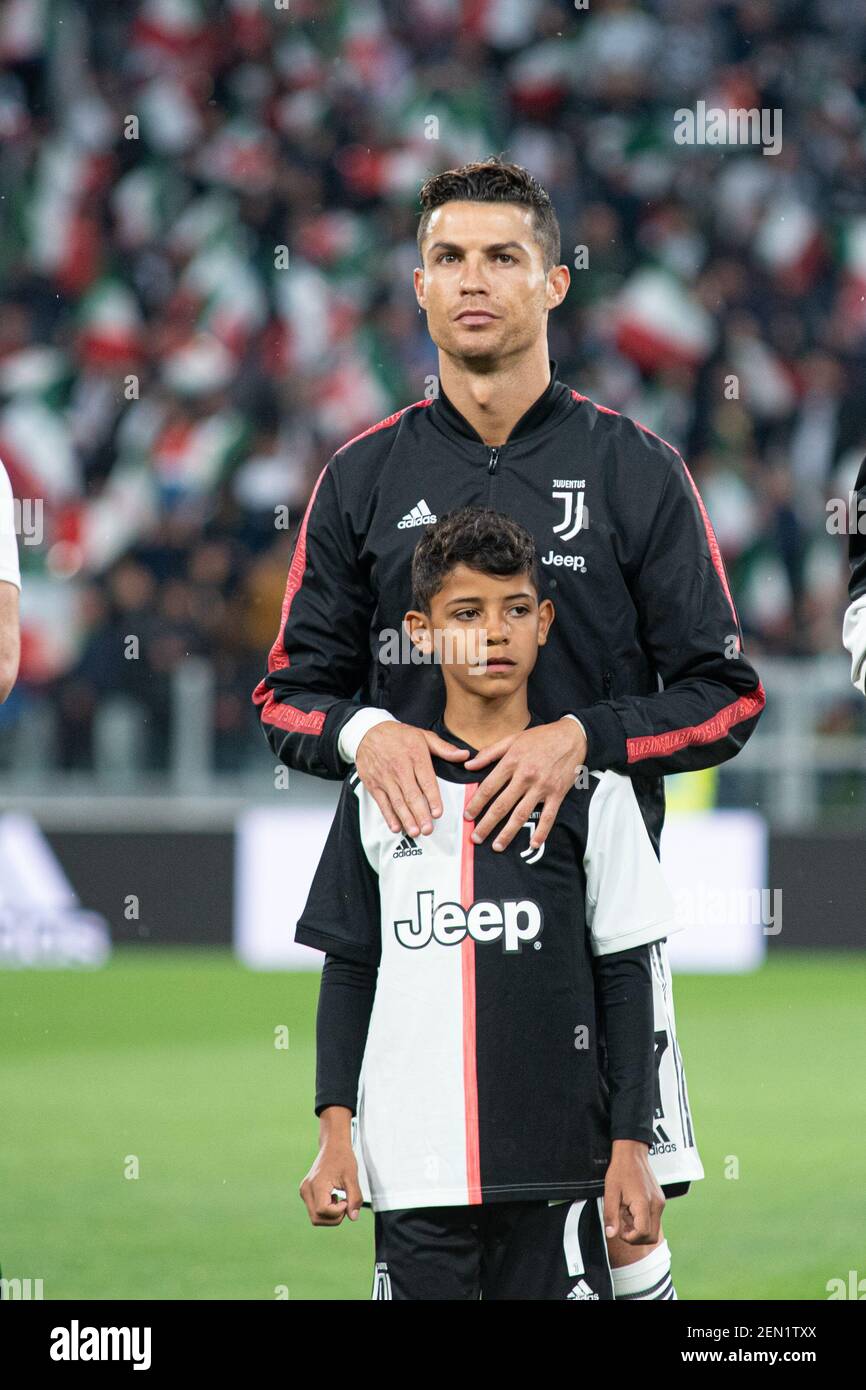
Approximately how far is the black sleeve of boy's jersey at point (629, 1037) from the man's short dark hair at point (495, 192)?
1.17 m

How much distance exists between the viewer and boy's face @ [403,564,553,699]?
10.1 feet

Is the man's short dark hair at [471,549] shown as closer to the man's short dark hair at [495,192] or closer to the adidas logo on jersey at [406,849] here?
the adidas logo on jersey at [406,849]

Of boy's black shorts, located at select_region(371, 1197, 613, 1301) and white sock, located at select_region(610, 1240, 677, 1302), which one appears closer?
boy's black shorts, located at select_region(371, 1197, 613, 1301)

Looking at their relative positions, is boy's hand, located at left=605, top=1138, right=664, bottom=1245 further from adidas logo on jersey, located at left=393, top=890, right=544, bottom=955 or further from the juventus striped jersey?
adidas logo on jersey, located at left=393, top=890, right=544, bottom=955

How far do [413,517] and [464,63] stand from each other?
38.8 ft

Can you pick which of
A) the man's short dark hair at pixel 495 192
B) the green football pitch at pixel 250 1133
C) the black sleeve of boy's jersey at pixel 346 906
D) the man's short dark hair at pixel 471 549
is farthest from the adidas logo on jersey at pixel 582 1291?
the green football pitch at pixel 250 1133

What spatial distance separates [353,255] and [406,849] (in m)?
11.2

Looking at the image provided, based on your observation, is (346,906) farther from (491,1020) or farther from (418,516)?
(418,516)

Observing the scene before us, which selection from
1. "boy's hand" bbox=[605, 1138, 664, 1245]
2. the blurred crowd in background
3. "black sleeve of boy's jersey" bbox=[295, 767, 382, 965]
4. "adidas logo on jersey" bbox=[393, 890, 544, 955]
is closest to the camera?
"boy's hand" bbox=[605, 1138, 664, 1245]

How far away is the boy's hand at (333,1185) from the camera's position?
303cm

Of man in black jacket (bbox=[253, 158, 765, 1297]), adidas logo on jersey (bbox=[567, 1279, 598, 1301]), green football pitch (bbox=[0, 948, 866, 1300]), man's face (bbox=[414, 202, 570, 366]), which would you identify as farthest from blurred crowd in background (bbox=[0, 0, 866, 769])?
adidas logo on jersey (bbox=[567, 1279, 598, 1301])

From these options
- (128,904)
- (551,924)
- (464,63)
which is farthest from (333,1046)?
(464,63)

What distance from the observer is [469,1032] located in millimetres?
3008
